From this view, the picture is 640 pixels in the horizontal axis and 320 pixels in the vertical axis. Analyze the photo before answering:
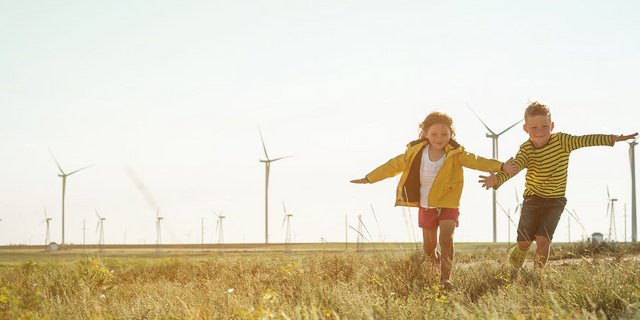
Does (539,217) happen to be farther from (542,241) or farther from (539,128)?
(539,128)

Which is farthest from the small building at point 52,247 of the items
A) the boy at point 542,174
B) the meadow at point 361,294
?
the boy at point 542,174

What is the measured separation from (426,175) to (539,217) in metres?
1.38

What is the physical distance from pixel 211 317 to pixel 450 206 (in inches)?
155

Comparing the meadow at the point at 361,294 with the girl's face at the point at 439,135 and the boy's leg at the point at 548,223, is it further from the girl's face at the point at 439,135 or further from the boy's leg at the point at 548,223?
the girl's face at the point at 439,135

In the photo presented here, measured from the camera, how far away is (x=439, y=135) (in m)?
8.59

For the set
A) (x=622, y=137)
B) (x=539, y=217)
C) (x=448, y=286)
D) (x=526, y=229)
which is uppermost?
(x=622, y=137)

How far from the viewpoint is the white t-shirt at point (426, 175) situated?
860 cm

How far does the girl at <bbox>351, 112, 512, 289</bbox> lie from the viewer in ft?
27.9

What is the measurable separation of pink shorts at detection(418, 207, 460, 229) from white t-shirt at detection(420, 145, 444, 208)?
96 millimetres

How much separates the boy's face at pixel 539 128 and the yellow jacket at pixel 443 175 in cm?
57

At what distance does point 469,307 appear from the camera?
5.85 m

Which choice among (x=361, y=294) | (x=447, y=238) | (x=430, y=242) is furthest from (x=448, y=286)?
(x=361, y=294)

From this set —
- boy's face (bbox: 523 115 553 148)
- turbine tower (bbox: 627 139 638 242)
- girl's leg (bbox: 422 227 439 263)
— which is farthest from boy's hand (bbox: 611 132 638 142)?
turbine tower (bbox: 627 139 638 242)

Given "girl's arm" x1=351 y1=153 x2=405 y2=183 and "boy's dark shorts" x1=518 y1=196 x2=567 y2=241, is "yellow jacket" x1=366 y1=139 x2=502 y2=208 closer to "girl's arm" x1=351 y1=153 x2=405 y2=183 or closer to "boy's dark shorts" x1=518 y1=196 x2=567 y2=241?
"girl's arm" x1=351 y1=153 x2=405 y2=183
